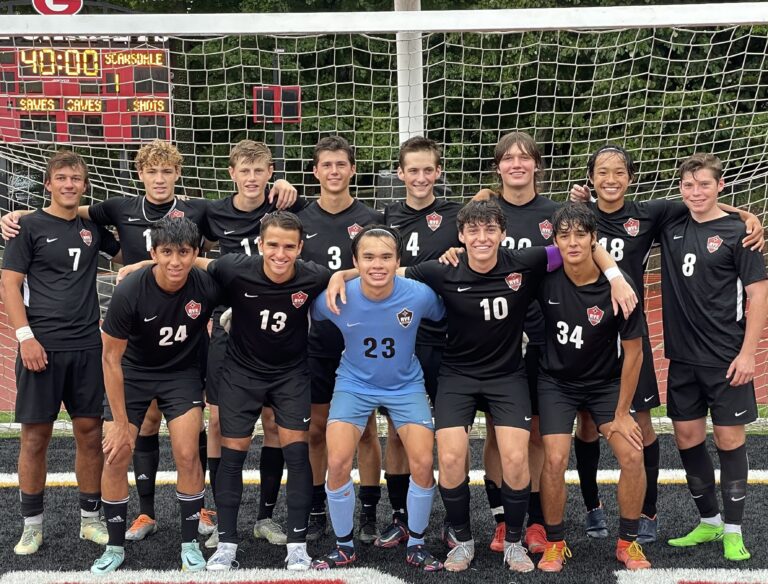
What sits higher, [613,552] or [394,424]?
[394,424]

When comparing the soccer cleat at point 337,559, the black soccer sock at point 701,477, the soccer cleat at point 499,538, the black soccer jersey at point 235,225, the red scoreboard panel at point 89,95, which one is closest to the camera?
the soccer cleat at point 337,559

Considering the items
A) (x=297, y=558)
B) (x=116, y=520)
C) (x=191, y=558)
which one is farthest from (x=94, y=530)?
(x=297, y=558)

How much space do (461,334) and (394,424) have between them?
56 cm

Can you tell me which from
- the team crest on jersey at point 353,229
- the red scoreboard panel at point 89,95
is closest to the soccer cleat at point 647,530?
the team crest on jersey at point 353,229

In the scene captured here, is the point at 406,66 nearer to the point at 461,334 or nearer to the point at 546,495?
the point at 461,334

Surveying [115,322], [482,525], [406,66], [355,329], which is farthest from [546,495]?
[406,66]

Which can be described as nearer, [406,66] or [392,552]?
[392,552]

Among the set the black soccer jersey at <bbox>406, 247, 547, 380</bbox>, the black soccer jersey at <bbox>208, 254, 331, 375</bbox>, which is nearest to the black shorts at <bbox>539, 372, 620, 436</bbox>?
the black soccer jersey at <bbox>406, 247, 547, 380</bbox>

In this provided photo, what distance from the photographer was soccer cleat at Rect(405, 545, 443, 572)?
425cm

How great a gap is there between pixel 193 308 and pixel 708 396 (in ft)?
8.57

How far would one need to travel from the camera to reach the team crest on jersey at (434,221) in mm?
4766

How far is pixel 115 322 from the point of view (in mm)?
4184

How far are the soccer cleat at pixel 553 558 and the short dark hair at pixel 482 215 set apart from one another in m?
1.55

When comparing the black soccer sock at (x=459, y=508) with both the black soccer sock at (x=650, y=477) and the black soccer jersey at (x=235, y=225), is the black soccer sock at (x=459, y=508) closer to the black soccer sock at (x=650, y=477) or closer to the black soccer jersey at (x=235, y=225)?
the black soccer sock at (x=650, y=477)
